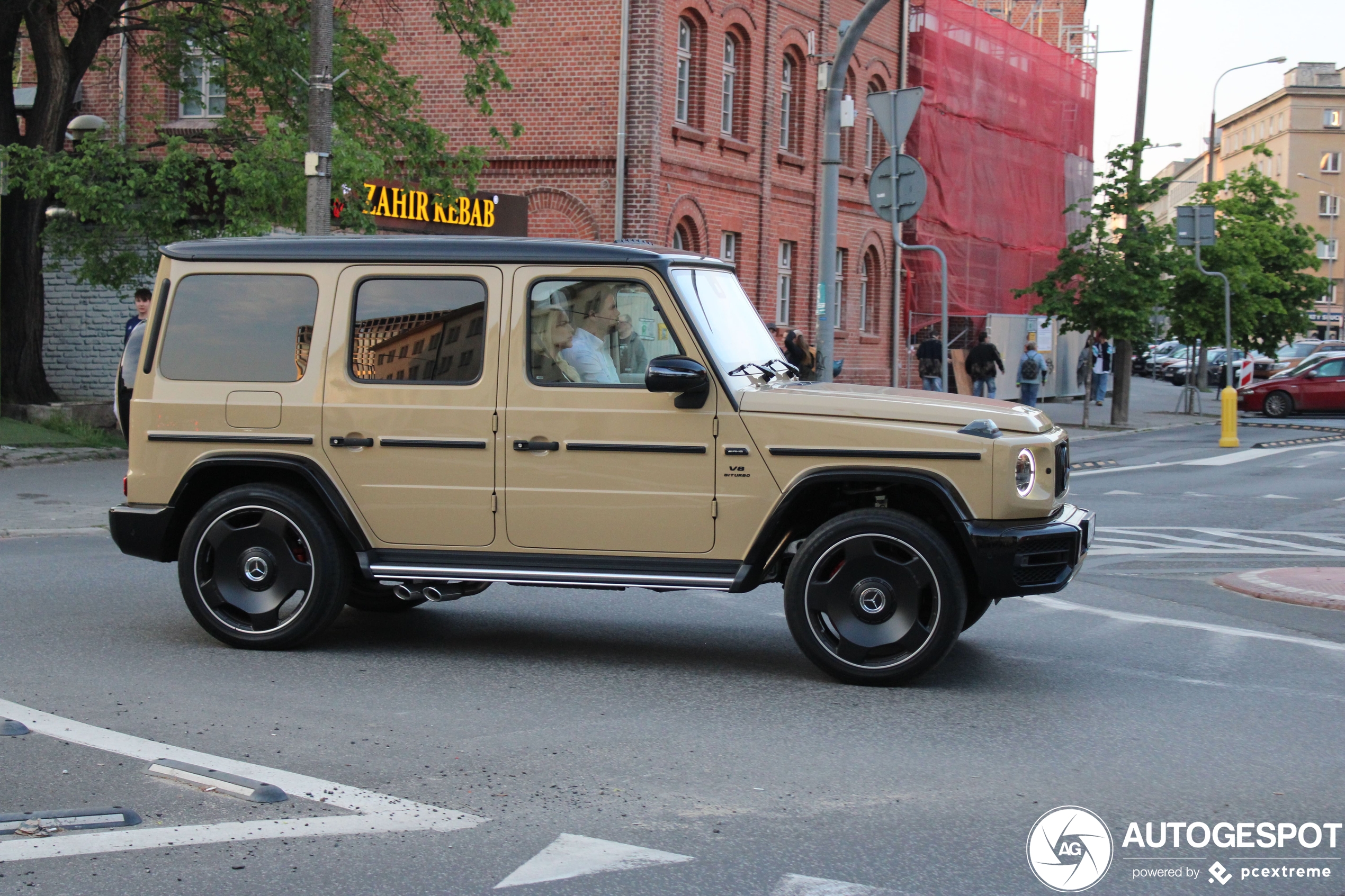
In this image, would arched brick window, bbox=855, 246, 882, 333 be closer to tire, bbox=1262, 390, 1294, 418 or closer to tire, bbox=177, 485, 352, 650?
tire, bbox=1262, 390, 1294, 418

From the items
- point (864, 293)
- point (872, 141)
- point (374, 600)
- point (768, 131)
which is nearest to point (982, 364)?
point (768, 131)

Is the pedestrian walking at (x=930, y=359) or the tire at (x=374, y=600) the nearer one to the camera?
the tire at (x=374, y=600)

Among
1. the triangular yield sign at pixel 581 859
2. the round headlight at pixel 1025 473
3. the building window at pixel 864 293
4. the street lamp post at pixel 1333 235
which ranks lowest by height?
the triangular yield sign at pixel 581 859

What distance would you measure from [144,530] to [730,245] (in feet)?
71.7

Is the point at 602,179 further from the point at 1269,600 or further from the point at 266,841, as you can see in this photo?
the point at 266,841

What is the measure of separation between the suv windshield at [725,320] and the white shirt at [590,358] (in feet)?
1.46

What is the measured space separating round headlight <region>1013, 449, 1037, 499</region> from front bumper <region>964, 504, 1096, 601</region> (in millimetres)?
142

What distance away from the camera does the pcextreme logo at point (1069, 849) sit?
4.24m

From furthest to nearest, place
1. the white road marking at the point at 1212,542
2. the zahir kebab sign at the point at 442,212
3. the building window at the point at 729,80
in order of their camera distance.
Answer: the building window at the point at 729,80 → the zahir kebab sign at the point at 442,212 → the white road marking at the point at 1212,542

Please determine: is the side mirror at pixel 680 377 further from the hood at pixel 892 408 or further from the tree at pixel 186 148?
the tree at pixel 186 148

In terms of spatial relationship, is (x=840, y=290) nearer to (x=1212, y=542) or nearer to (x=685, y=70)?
(x=685, y=70)

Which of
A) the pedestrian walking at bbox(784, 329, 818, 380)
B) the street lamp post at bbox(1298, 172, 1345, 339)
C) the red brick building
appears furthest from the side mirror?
the street lamp post at bbox(1298, 172, 1345, 339)

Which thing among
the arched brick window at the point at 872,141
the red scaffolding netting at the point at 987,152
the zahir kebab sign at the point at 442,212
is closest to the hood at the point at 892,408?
the zahir kebab sign at the point at 442,212

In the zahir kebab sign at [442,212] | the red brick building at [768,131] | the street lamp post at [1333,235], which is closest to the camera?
the zahir kebab sign at [442,212]
